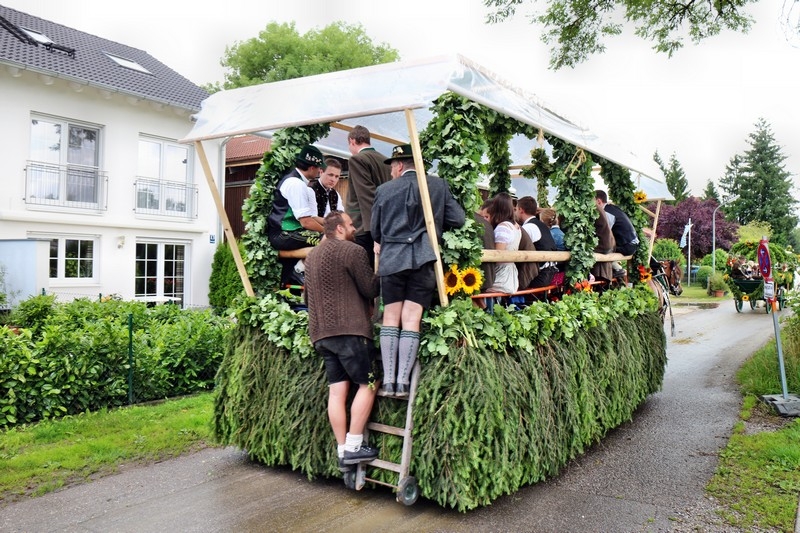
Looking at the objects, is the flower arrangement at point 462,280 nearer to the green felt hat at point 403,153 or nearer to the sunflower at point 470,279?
the sunflower at point 470,279

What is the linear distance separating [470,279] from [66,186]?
1565 cm

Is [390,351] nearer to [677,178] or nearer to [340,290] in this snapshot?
[340,290]

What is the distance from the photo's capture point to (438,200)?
4.60 meters

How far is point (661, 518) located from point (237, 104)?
447cm

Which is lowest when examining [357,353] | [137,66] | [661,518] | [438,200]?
[661,518]

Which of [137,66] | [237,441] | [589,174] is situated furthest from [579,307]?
[137,66]

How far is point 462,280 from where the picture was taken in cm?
469

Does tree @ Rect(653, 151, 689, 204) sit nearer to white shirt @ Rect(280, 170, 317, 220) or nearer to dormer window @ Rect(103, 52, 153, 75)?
dormer window @ Rect(103, 52, 153, 75)

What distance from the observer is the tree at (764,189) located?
6191cm

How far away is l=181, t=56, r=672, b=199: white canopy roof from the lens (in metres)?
4.28

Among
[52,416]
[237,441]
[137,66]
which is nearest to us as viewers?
[237,441]

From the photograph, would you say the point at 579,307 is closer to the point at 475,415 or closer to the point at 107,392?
the point at 475,415

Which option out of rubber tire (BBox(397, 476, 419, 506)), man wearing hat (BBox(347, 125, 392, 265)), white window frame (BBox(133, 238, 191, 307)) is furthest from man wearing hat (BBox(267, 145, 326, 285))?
white window frame (BBox(133, 238, 191, 307))

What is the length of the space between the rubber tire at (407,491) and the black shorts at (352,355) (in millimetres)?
734
